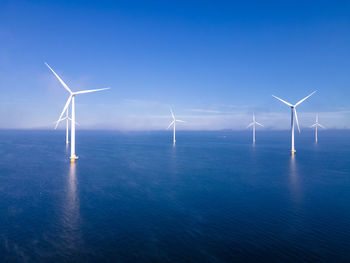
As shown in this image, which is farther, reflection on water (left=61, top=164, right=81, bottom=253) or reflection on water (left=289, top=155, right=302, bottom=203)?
reflection on water (left=289, top=155, right=302, bottom=203)

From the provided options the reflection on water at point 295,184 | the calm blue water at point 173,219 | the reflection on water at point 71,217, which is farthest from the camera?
the reflection on water at point 295,184

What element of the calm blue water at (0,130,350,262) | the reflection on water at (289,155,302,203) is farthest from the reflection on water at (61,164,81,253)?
the reflection on water at (289,155,302,203)

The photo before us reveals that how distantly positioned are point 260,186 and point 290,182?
8003 millimetres

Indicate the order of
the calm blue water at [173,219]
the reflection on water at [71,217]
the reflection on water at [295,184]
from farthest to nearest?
the reflection on water at [295,184]
the reflection on water at [71,217]
the calm blue water at [173,219]

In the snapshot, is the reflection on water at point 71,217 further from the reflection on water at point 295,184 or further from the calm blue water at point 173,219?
the reflection on water at point 295,184

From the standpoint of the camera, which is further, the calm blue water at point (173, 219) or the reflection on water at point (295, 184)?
the reflection on water at point (295, 184)

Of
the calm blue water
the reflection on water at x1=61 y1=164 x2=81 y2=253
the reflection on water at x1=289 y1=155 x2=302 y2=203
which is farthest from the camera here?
the reflection on water at x1=289 y1=155 x2=302 y2=203

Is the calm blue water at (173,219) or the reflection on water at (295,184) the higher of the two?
the reflection on water at (295,184)

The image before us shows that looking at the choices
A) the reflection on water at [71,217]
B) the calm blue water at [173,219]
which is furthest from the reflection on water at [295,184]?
the reflection on water at [71,217]

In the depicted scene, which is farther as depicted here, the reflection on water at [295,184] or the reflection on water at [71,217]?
the reflection on water at [295,184]

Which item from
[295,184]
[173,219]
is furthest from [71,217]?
[295,184]

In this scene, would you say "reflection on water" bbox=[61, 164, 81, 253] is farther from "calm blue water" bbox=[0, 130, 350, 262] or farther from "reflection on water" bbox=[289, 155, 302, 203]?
"reflection on water" bbox=[289, 155, 302, 203]

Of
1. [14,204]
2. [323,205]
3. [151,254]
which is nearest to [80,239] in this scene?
[151,254]

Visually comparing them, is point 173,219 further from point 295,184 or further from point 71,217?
point 295,184
